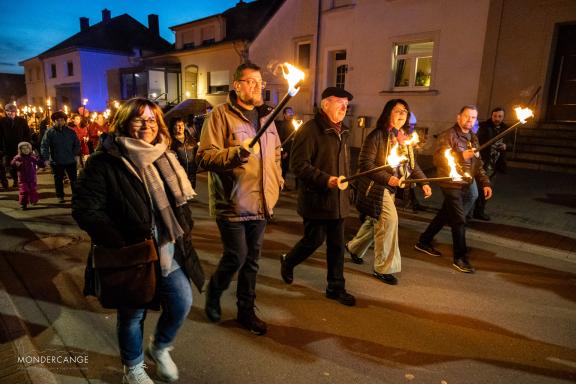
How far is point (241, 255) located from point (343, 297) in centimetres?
132

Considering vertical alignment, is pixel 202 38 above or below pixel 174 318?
above

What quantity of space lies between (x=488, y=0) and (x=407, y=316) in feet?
38.6

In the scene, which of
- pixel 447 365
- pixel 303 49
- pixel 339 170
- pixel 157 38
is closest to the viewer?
pixel 447 365

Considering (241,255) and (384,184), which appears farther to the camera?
(384,184)

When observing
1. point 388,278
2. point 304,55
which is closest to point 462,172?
point 388,278

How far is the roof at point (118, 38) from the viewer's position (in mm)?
36719

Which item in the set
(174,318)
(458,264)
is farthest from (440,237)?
(174,318)

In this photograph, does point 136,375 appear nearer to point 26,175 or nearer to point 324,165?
point 324,165

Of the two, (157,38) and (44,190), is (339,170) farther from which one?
(157,38)

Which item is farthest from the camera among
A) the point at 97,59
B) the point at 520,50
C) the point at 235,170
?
the point at 97,59

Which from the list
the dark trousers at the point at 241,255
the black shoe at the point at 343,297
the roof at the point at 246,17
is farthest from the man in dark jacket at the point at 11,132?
the roof at the point at 246,17

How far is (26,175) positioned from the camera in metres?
7.73

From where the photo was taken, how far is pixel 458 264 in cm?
496

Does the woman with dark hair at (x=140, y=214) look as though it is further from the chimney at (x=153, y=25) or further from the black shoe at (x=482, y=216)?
the chimney at (x=153, y=25)
